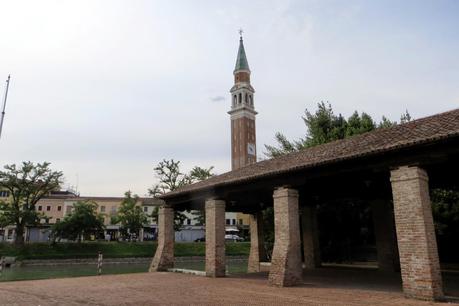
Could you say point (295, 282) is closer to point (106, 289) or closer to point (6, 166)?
point (106, 289)

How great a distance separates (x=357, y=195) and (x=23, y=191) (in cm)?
3692

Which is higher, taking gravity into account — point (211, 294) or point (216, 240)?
point (216, 240)

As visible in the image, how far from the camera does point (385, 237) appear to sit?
62.0ft

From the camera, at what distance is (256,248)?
21953 millimetres

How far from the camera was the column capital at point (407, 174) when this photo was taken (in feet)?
34.5

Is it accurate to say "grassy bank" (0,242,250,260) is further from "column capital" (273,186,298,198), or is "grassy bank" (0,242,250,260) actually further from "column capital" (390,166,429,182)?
"column capital" (390,166,429,182)

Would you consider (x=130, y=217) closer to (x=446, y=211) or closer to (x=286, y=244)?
(x=446, y=211)

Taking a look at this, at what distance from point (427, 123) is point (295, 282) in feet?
22.6

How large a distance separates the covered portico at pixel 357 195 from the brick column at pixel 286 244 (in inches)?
1.3

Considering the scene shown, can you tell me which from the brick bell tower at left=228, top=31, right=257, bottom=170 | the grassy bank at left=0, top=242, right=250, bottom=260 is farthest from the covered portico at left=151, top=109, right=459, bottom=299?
the brick bell tower at left=228, top=31, right=257, bottom=170

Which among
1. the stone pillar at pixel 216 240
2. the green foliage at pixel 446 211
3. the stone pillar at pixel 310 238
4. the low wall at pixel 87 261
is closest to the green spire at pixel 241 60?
the low wall at pixel 87 261

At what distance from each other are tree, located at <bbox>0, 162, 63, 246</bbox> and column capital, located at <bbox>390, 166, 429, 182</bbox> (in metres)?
39.2

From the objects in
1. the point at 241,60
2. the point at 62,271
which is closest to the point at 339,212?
the point at 62,271

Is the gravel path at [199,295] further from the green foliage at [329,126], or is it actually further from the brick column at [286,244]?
the green foliage at [329,126]
